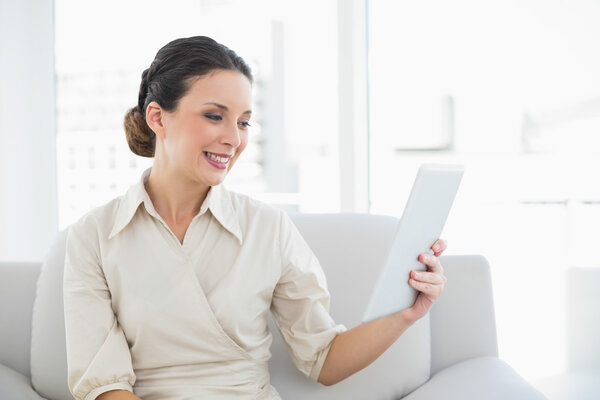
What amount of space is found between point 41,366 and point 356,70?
1491mm

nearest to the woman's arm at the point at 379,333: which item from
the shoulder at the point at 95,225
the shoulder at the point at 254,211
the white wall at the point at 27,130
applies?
the shoulder at the point at 254,211

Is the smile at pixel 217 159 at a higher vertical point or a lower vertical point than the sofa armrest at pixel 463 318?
higher

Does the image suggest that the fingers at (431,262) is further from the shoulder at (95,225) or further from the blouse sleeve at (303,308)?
the shoulder at (95,225)

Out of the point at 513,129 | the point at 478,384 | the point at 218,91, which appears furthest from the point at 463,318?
the point at 513,129

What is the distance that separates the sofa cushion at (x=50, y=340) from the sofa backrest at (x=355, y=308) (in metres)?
0.50

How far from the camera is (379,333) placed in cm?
127

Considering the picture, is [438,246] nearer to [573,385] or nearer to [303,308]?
[303,308]

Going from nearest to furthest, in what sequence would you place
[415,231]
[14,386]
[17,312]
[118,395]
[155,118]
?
[415,231] → [118,395] → [155,118] → [14,386] → [17,312]

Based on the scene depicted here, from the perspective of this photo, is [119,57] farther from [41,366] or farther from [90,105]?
[41,366]

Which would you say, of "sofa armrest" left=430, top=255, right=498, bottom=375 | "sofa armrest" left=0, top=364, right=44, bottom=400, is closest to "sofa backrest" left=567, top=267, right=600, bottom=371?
"sofa armrest" left=430, top=255, right=498, bottom=375

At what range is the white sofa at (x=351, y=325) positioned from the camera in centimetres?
147

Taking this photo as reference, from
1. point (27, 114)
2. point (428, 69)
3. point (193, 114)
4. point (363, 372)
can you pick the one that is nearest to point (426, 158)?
point (428, 69)

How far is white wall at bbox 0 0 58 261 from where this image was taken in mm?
2842

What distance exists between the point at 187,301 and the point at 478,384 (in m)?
0.61
